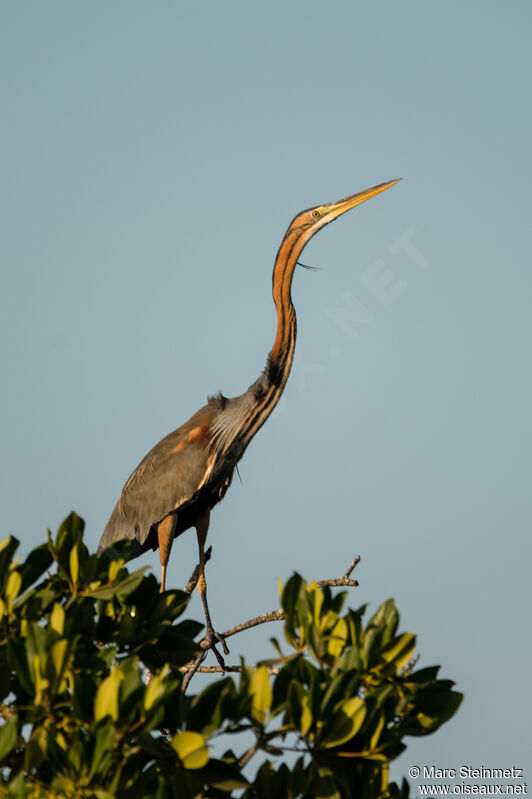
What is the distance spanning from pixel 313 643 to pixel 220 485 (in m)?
6.17

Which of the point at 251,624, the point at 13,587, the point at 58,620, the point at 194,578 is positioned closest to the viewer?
the point at 58,620

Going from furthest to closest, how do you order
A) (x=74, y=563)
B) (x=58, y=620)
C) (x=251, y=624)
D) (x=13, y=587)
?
(x=251, y=624), (x=74, y=563), (x=13, y=587), (x=58, y=620)

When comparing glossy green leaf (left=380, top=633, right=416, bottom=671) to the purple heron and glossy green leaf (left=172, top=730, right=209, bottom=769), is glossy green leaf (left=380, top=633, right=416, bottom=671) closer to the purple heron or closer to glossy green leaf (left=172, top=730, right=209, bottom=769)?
glossy green leaf (left=172, top=730, right=209, bottom=769)

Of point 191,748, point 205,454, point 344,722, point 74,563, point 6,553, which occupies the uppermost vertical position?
point 205,454

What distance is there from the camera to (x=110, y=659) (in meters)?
3.37

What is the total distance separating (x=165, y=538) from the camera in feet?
30.3

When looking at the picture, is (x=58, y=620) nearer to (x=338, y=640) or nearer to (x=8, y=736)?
(x=8, y=736)

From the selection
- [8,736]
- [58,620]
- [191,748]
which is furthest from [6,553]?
[191,748]

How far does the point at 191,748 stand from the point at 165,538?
20.5 feet

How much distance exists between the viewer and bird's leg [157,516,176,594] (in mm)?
9148

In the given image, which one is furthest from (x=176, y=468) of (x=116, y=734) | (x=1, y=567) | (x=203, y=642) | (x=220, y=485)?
(x=116, y=734)

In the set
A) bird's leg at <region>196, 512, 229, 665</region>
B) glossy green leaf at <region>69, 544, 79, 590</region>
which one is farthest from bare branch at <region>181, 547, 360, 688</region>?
glossy green leaf at <region>69, 544, 79, 590</region>

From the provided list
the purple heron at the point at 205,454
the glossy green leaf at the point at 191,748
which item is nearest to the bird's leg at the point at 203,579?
the purple heron at the point at 205,454

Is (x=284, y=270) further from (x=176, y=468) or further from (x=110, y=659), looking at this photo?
(x=110, y=659)
